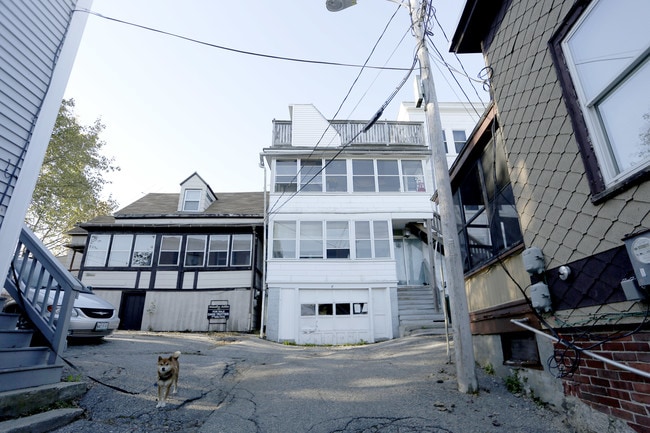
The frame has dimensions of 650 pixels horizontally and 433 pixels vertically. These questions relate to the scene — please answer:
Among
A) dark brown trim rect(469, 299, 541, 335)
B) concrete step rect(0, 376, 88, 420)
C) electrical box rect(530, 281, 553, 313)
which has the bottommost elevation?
concrete step rect(0, 376, 88, 420)

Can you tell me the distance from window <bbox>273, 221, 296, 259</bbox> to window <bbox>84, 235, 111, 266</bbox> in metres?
9.23

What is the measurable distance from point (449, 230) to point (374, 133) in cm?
1151

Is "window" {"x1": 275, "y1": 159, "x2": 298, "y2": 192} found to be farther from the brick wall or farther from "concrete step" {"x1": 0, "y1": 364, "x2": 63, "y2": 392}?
the brick wall

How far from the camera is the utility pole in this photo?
14.3 ft

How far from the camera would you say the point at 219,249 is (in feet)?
53.3

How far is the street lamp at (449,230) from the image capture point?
4.37m

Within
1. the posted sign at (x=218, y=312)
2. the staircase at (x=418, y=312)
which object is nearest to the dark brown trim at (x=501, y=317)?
the staircase at (x=418, y=312)

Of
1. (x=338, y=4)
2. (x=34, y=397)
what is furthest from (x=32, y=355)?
(x=338, y=4)

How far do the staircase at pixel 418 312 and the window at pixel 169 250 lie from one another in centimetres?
1090

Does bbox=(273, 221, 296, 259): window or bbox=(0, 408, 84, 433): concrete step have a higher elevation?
bbox=(273, 221, 296, 259): window

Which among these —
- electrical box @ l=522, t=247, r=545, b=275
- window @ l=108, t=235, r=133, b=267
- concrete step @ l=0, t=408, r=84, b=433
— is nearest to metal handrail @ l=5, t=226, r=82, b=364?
concrete step @ l=0, t=408, r=84, b=433

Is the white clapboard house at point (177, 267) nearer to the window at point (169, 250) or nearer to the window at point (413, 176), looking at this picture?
the window at point (169, 250)

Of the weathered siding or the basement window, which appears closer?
the weathered siding

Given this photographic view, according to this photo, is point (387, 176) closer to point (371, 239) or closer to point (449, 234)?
point (371, 239)
